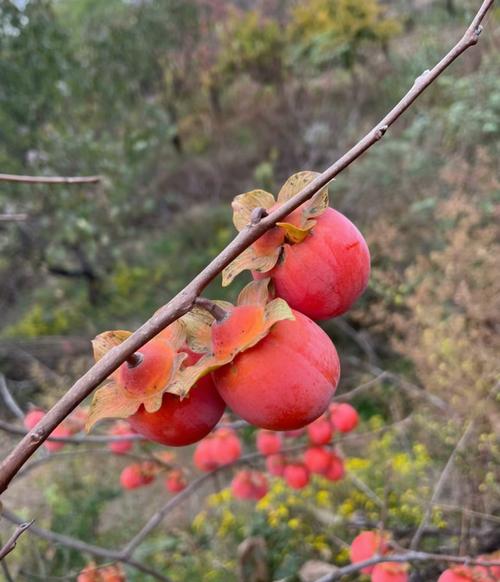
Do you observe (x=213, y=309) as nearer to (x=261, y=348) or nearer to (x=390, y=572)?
(x=261, y=348)

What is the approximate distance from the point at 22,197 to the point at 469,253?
2.53 meters

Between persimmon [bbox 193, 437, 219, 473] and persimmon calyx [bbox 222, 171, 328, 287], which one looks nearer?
persimmon calyx [bbox 222, 171, 328, 287]

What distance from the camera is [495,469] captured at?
1.29 meters

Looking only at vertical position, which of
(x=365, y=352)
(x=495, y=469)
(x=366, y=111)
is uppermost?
(x=495, y=469)

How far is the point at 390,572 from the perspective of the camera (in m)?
0.85

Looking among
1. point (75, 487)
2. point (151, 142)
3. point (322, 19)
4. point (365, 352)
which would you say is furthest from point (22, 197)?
point (322, 19)

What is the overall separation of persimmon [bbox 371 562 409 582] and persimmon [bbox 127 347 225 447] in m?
0.56

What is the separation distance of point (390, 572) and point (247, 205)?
0.65m

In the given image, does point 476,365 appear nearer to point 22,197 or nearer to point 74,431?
point 74,431

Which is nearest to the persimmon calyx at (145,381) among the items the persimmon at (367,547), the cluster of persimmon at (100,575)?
the persimmon at (367,547)

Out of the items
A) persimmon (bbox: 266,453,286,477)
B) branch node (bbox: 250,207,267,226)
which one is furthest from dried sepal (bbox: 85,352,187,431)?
persimmon (bbox: 266,453,286,477)

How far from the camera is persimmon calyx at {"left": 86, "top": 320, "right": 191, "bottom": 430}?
1.41 feet

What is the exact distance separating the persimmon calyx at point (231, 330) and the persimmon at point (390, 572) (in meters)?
0.60

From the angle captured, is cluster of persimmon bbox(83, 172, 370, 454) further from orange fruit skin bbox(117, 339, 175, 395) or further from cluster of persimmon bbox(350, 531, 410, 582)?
cluster of persimmon bbox(350, 531, 410, 582)
